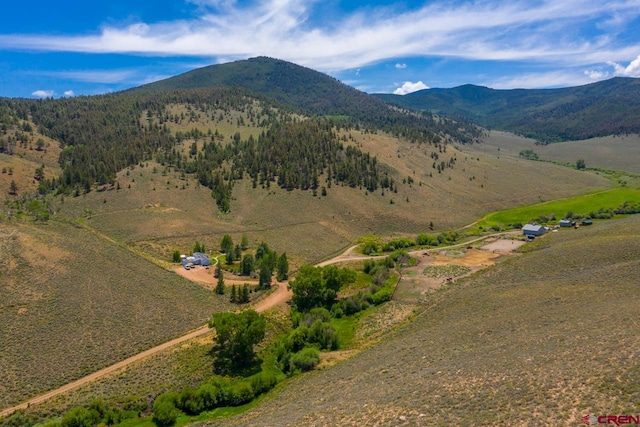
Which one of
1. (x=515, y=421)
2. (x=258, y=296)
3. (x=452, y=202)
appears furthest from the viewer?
(x=452, y=202)

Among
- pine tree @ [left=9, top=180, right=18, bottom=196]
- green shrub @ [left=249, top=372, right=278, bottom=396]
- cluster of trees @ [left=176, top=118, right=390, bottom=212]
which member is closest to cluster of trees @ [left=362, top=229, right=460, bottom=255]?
cluster of trees @ [left=176, top=118, right=390, bottom=212]

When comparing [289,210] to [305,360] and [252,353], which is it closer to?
[252,353]

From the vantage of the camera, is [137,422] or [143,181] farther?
[143,181]

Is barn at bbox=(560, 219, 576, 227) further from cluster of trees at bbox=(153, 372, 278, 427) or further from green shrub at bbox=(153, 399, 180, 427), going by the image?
green shrub at bbox=(153, 399, 180, 427)

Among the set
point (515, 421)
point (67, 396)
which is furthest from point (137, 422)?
point (515, 421)

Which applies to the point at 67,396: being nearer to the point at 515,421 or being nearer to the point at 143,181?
the point at 515,421
